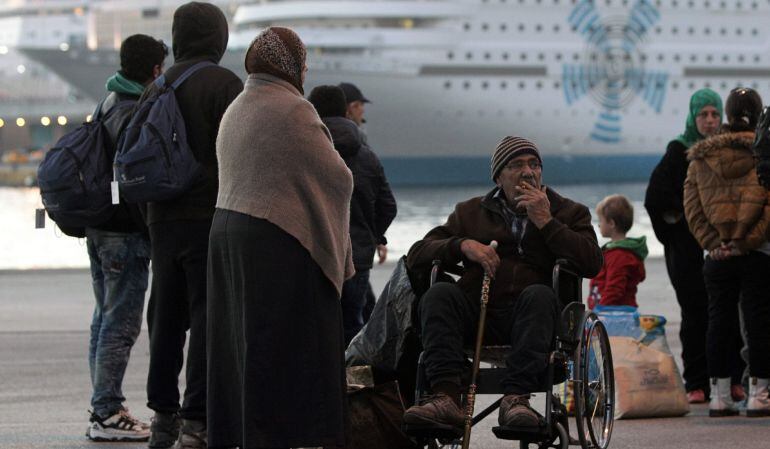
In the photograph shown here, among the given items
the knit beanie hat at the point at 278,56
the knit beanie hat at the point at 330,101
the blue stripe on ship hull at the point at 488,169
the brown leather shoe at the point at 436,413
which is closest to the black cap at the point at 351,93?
the knit beanie hat at the point at 330,101

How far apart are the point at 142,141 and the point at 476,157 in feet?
163

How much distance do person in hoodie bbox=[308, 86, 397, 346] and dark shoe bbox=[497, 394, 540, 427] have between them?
217 centimetres

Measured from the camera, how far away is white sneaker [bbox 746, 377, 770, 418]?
6.40 meters

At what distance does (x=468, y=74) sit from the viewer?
179 ft

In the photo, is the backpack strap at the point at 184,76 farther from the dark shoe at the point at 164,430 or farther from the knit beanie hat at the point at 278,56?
the dark shoe at the point at 164,430

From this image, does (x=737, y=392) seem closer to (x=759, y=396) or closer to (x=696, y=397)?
(x=696, y=397)

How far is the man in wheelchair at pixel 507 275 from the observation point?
4.77 meters

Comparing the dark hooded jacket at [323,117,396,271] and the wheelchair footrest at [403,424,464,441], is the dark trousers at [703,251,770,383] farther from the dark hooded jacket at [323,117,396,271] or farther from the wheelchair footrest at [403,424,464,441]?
the wheelchair footrest at [403,424,464,441]

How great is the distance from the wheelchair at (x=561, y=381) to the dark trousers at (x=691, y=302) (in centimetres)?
176

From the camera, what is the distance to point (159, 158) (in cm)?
518

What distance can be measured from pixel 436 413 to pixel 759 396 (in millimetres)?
2181

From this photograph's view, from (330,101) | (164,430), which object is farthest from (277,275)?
(330,101)

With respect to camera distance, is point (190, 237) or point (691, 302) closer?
point (190, 237)

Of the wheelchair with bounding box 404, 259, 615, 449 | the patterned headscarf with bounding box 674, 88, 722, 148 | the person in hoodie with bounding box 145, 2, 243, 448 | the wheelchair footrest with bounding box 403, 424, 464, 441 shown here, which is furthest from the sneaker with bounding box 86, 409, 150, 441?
the patterned headscarf with bounding box 674, 88, 722, 148
